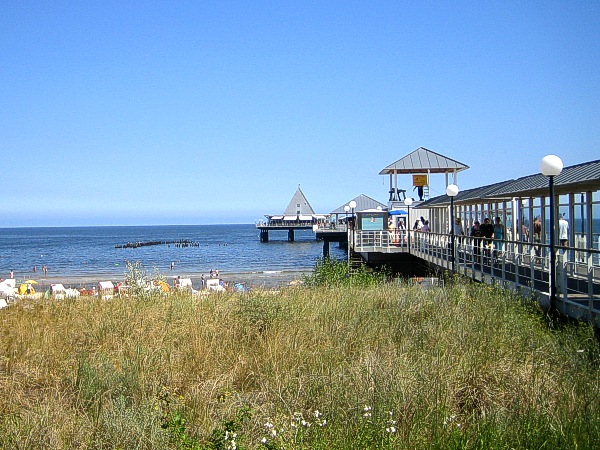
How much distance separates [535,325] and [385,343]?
243 cm

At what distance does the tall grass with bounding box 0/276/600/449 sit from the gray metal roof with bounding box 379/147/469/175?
102 ft

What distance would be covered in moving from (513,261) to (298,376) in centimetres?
1014

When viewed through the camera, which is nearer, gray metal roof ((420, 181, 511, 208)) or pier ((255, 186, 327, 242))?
gray metal roof ((420, 181, 511, 208))

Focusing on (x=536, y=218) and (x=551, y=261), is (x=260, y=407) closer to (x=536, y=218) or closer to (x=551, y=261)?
(x=551, y=261)

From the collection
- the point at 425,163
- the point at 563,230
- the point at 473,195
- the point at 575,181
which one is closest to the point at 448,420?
the point at 575,181

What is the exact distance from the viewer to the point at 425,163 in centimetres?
4000

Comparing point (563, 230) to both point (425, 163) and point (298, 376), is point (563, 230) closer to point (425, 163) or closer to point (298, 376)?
point (298, 376)

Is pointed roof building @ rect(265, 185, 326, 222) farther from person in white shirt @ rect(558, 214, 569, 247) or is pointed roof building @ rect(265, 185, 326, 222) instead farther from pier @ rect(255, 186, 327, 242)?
person in white shirt @ rect(558, 214, 569, 247)

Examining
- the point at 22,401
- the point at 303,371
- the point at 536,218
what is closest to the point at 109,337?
the point at 22,401

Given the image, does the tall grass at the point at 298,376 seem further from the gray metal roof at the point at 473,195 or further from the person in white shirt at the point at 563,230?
the gray metal roof at the point at 473,195

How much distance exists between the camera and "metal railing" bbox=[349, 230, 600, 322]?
1002cm

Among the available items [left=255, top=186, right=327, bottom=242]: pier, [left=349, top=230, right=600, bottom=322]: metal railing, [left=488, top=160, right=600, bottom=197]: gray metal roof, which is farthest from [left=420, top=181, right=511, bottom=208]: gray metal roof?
[left=255, top=186, right=327, bottom=242]: pier

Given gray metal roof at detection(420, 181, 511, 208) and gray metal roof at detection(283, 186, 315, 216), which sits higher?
gray metal roof at detection(283, 186, 315, 216)

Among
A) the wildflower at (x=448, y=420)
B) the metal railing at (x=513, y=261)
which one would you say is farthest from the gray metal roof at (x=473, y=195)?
the wildflower at (x=448, y=420)
